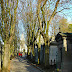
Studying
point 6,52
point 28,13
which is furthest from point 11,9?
point 28,13

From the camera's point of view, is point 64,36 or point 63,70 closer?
point 63,70

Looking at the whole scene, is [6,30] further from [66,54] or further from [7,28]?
[66,54]

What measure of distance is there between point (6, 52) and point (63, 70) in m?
5.83

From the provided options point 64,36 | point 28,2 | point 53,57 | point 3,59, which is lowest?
point 53,57

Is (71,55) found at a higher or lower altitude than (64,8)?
lower

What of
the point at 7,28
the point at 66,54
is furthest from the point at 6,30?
the point at 66,54

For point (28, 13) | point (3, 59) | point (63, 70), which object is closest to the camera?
point (3, 59)

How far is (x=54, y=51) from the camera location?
2305 centimetres

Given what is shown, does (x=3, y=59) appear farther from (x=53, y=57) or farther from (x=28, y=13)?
(x=28, y=13)

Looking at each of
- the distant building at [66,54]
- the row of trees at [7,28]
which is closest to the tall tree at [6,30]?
the row of trees at [7,28]

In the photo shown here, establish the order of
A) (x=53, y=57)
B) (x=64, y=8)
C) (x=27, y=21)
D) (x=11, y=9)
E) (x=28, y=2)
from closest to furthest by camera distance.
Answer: (x=11, y=9), (x=64, y=8), (x=53, y=57), (x=28, y=2), (x=27, y=21)

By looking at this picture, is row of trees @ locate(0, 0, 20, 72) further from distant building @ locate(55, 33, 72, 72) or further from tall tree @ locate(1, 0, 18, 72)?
distant building @ locate(55, 33, 72, 72)

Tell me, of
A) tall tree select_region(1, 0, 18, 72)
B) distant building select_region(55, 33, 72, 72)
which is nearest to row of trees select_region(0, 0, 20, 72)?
tall tree select_region(1, 0, 18, 72)

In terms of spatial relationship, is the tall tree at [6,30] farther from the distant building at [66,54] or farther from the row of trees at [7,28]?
the distant building at [66,54]
